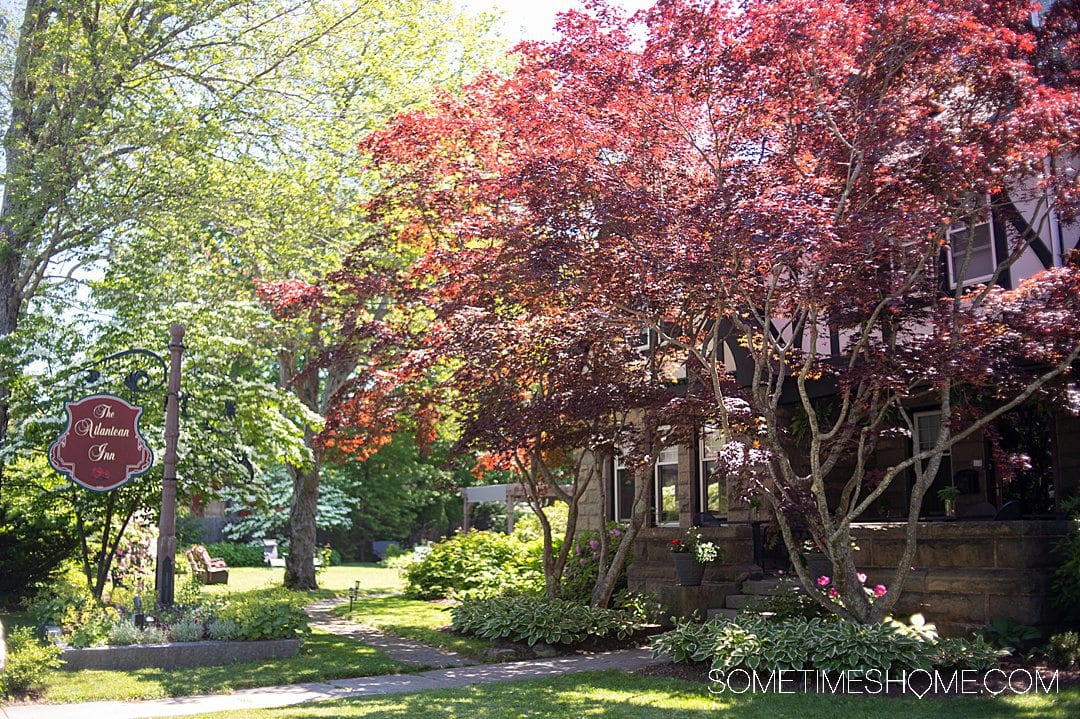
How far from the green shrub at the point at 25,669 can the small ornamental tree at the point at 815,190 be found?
609 cm

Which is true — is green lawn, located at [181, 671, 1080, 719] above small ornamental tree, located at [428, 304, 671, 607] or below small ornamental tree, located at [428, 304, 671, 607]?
below

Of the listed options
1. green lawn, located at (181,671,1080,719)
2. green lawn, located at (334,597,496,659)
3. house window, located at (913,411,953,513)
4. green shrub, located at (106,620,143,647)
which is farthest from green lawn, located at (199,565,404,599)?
house window, located at (913,411,953,513)

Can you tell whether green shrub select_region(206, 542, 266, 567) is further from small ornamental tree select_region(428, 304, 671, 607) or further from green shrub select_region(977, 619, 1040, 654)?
green shrub select_region(977, 619, 1040, 654)

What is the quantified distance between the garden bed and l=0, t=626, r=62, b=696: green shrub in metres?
0.93

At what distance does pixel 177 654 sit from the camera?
10117 millimetres

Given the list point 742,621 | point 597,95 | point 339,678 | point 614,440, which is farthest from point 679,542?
point 597,95

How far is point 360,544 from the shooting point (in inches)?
1660

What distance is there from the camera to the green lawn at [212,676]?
8.75 m

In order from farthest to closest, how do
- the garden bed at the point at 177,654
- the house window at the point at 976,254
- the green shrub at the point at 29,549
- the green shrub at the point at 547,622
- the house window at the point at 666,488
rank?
the house window at the point at 666,488
the green shrub at the point at 29,549
the house window at the point at 976,254
the green shrub at the point at 547,622
the garden bed at the point at 177,654

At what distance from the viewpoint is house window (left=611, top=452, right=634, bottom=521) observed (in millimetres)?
18547

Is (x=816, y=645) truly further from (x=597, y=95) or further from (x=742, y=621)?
(x=597, y=95)

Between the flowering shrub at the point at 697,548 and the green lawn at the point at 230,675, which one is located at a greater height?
the flowering shrub at the point at 697,548

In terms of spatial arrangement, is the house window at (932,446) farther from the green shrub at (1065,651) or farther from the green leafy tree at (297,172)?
the green leafy tree at (297,172)

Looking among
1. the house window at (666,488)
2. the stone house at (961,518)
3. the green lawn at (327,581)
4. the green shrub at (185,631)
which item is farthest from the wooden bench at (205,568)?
the green shrub at (185,631)
